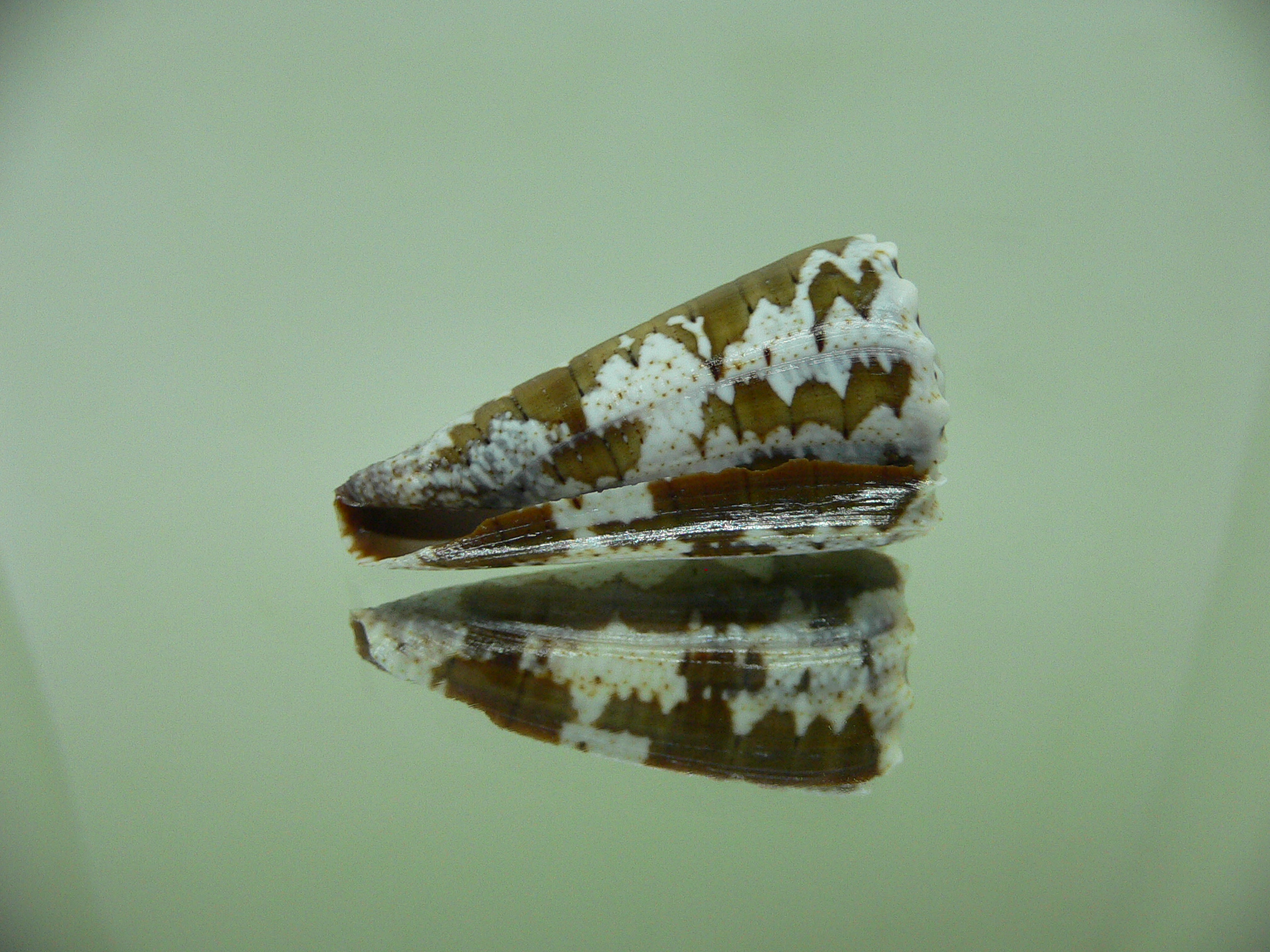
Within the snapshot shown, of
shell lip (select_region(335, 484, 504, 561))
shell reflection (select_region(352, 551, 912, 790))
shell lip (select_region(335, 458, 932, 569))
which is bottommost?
shell reflection (select_region(352, 551, 912, 790))

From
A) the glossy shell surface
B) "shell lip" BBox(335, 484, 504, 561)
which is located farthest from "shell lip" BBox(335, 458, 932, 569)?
"shell lip" BBox(335, 484, 504, 561)

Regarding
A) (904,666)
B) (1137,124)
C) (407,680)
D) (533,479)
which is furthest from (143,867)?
(1137,124)

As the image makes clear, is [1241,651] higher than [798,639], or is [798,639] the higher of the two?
[798,639]

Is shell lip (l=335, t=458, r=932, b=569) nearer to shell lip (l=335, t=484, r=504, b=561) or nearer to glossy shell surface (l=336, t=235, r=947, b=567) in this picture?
glossy shell surface (l=336, t=235, r=947, b=567)

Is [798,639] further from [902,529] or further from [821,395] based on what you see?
[821,395]

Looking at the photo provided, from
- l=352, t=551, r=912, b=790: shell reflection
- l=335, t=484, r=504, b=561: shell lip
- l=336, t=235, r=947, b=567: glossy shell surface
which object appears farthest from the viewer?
l=335, t=484, r=504, b=561: shell lip
